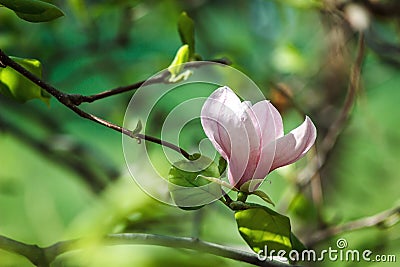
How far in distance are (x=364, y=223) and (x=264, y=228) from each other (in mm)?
301

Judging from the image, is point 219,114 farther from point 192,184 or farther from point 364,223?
point 364,223

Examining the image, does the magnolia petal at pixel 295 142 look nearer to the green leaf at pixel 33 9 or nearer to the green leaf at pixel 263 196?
the green leaf at pixel 263 196

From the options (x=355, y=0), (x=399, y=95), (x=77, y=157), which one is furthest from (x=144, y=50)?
(x=399, y=95)

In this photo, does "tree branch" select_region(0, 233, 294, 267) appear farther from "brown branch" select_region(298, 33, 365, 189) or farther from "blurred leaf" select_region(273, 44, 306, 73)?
"blurred leaf" select_region(273, 44, 306, 73)

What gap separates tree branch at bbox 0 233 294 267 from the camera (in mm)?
386

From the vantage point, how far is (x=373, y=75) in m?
1.52

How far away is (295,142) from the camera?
14.7 inches

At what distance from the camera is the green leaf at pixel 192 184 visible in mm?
379

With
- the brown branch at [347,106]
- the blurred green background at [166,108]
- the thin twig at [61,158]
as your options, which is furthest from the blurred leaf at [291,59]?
the thin twig at [61,158]

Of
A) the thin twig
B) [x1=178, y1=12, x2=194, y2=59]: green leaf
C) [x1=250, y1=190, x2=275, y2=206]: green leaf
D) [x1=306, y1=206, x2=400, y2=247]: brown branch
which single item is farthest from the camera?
the thin twig

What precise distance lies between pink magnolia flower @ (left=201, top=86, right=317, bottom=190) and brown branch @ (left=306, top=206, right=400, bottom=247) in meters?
0.24

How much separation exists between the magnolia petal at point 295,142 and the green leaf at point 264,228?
0.03 m

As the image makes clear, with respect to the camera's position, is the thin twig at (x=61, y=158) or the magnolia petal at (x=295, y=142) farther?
the thin twig at (x=61, y=158)

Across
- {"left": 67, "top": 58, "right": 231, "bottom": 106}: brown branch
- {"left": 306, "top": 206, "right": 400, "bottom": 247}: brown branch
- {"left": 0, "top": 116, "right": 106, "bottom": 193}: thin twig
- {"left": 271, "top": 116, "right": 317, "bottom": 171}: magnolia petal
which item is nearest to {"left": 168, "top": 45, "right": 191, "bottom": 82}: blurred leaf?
{"left": 67, "top": 58, "right": 231, "bottom": 106}: brown branch
